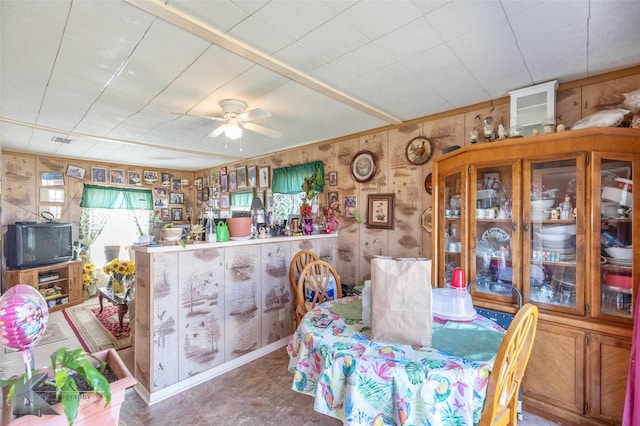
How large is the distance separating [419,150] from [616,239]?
1677mm

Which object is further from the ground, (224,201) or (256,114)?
(256,114)

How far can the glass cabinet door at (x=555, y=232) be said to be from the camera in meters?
1.91

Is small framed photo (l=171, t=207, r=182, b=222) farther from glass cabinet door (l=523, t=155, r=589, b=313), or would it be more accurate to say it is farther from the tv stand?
glass cabinet door (l=523, t=155, r=589, b=313)

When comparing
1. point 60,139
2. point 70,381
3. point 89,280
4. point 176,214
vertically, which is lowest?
point 89,280

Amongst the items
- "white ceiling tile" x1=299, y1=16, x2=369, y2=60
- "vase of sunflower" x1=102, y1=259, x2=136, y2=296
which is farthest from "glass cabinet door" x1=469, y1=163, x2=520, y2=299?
"vase of sunflower" x1=102, y1=259, x2=136, y2=296

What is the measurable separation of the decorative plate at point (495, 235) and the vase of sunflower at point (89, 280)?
591 centimetres

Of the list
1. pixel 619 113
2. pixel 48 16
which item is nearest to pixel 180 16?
pixel 48 16

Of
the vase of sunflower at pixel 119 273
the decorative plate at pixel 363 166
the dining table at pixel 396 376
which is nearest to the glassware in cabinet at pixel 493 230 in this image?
the dining table at pixel 396 376

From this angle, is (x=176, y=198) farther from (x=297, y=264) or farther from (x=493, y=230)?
(x=493, y=230)

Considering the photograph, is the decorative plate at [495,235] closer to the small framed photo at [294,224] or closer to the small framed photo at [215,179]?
the small framed photo at [294,224]

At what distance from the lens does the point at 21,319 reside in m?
0.86

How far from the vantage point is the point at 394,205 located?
3.23 meters

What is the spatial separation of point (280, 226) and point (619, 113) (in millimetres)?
2862

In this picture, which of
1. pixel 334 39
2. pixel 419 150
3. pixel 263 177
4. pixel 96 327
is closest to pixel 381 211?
pixel 419 150
